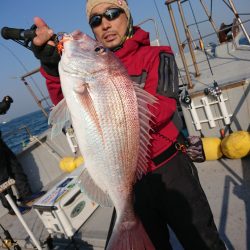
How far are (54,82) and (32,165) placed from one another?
595 centimetres

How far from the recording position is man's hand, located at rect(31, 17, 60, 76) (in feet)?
6.07

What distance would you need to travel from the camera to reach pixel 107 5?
7.22ft

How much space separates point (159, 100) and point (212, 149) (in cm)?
341

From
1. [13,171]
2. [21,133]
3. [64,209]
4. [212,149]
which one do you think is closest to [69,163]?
[13,171]

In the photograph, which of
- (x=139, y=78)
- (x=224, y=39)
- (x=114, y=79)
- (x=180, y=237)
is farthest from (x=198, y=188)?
(x=224, y=39)

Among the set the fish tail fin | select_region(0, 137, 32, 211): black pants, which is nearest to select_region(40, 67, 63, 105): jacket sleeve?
the fish tail fin

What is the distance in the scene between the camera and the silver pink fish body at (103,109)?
1.74 metres

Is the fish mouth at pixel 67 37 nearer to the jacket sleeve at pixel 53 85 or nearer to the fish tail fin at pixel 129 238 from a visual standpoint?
the jacket sleeve at pixel 53 85

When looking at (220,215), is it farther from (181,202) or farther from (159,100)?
(159,100)

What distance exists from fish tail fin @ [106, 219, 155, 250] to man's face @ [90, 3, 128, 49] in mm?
1407

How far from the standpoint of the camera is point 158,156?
2215mm

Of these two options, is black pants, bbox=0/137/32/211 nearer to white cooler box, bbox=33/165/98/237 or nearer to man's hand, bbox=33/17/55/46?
white cooler box, bbox=33/165/98/237

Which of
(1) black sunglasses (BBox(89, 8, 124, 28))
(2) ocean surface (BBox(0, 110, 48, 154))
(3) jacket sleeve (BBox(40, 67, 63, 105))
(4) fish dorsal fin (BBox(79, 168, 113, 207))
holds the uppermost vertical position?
(1) black sunglasses (BBox(89, 8, 124, 28))

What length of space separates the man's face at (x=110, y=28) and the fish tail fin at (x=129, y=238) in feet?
4.62
